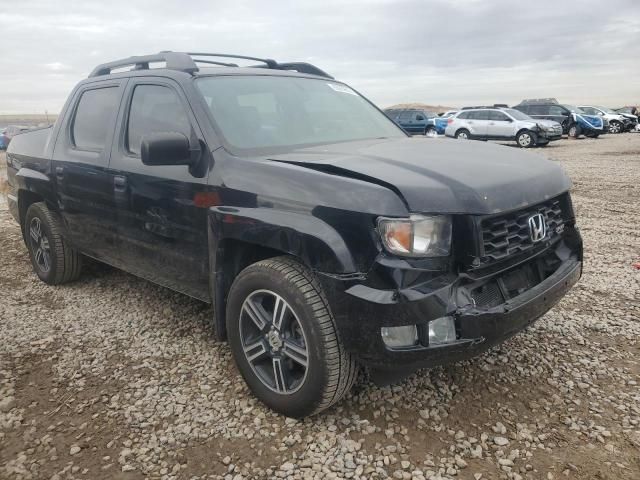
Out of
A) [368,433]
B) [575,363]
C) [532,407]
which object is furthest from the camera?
[575,363]

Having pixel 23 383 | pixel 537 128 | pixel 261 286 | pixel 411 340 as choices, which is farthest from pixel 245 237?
pixel 537 128

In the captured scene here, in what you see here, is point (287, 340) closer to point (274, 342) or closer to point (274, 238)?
point (274, 342)

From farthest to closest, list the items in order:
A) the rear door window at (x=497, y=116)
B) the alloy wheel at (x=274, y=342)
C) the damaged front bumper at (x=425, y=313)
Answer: the rear door window at (x=497, y=116) → the alloy wheel at (x=274, y=342) → the damaged front bumper at (x=425, y=313)

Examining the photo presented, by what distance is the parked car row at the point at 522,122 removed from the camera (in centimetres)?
2041

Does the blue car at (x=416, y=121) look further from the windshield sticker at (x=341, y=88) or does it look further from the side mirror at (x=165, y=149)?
the side mirror at (x=165, y=149)

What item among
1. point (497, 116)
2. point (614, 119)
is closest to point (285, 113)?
point (497, 116)

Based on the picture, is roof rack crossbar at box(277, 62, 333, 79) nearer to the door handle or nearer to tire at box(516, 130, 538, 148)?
the door handle

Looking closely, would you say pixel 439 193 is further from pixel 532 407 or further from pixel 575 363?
pixel 575 363

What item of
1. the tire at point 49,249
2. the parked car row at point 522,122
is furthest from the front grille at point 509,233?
the parked car row at point 522,122

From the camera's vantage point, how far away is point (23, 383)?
3.22m

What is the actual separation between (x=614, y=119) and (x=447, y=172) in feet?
107

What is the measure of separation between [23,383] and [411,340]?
7.95 ft

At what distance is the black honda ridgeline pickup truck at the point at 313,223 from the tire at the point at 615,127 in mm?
31142

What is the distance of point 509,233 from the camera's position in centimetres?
257
